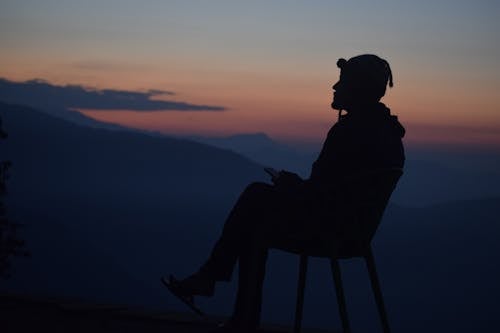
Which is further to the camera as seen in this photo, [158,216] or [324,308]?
[158,216]

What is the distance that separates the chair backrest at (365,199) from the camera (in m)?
3.59

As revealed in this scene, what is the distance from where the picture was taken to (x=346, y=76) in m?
3.85

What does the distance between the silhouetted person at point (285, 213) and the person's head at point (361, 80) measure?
4.9 inches

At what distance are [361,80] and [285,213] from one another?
0.97m

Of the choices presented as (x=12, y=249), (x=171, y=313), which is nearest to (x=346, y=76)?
(x=171, y=313)

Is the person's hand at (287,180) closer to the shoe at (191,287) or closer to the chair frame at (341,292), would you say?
the chair frame at (341,292)

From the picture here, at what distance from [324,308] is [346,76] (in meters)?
140

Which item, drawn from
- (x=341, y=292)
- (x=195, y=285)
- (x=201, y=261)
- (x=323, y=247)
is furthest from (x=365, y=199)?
(x=201, y=261)

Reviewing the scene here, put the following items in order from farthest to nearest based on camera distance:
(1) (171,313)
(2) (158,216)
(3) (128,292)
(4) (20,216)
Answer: (2) (158,216)
(4) (20,216)
(3) (128,292)
(1) (171,313)

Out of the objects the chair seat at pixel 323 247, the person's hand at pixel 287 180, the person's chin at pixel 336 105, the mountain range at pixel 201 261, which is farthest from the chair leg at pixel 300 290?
the mountain range at pixel 201 261

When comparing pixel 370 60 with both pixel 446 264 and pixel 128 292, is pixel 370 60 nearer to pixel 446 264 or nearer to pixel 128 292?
pixel 128 292

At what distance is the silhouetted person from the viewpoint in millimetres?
3576

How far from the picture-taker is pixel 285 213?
362 centimetres

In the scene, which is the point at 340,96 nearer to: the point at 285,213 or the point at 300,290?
the point at 285,213
